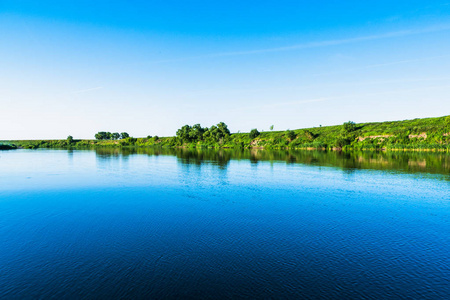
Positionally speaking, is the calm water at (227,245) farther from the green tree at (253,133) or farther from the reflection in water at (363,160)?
the green tree at (253,133)

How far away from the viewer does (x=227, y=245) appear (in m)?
14.2

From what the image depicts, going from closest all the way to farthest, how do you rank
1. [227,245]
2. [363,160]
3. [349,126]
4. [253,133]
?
1. [227,245]
2. [363,160]
3. [349,126]
4. [253,133]

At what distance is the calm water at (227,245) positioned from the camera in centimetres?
1023

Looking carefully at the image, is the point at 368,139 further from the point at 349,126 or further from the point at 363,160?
the point at 363,160

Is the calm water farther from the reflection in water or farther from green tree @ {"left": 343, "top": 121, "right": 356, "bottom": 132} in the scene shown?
green tree @ {"left": 343, "top": 121, "right": 356, "bottom": 132}

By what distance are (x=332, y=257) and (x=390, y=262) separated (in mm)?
2595

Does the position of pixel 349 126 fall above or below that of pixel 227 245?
above

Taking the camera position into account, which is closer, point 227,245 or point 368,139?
point 227,245

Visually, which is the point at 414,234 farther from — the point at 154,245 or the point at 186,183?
the point at 186,183

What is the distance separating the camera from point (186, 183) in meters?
34.9

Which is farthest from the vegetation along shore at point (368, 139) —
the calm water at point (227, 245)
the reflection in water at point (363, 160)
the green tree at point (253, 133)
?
the calm water at point (227, 245)

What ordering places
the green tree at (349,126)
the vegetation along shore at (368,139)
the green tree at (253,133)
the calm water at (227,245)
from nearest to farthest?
the calm water at (227,245), the vegetation along shore at (368,139), the green tree at (349,126), the green tree at (253,133)

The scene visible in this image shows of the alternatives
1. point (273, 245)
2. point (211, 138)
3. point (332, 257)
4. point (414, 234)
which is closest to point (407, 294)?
point (332, 257)

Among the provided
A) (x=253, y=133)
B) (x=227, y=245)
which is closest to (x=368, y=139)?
(x=253, y=133)
